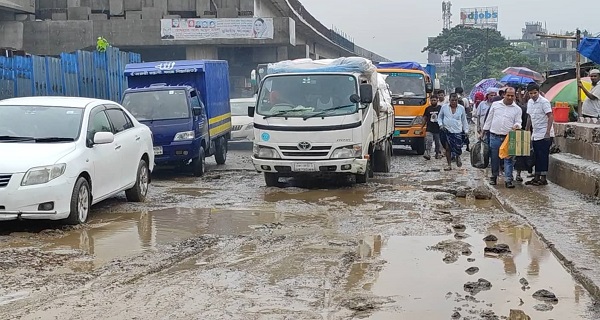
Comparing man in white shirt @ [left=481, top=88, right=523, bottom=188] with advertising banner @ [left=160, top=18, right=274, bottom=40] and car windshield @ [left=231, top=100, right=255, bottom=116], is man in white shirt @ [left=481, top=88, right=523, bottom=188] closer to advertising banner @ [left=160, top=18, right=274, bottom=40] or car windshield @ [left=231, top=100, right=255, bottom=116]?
car windshield @ [left=231, top=100, right=255, bottom=116]

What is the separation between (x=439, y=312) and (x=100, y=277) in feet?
9.57

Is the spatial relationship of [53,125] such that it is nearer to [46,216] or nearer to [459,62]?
[46,216]

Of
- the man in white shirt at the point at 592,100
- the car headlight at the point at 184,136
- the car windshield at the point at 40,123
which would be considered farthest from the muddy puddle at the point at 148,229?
the man in white shirt at the point at 592,100

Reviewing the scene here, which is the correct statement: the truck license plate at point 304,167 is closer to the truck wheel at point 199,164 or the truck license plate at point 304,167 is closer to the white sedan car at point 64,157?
the white sedan car at point 64,157

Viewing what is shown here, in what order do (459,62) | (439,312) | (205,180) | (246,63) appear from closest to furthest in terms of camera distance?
(439,312) < (205,180) < (246,63) < (459,62)

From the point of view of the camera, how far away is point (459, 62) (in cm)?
6781

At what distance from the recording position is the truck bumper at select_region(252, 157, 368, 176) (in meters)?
12.2

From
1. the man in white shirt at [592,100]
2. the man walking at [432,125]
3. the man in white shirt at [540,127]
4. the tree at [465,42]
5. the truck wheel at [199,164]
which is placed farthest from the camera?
the tree at [465,42]

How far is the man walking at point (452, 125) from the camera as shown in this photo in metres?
16.3

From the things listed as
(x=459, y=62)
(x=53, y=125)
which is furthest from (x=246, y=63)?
(x=53, y=125)

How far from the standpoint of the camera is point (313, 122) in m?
12.2

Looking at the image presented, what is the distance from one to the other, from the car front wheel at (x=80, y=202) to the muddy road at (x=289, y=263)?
159mm

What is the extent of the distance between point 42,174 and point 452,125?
33.3 ft

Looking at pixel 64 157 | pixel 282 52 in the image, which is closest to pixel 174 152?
pixel 64 157
